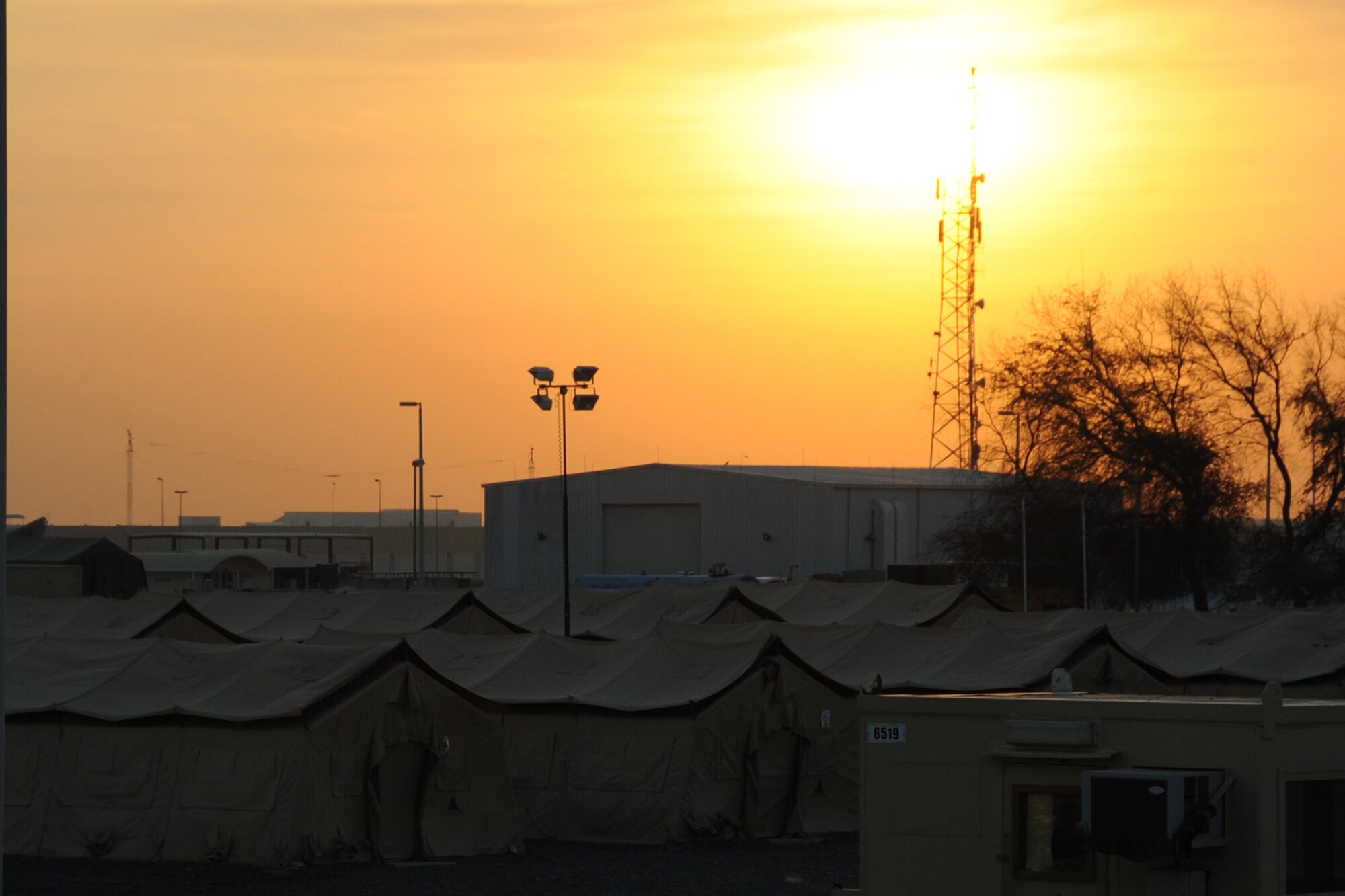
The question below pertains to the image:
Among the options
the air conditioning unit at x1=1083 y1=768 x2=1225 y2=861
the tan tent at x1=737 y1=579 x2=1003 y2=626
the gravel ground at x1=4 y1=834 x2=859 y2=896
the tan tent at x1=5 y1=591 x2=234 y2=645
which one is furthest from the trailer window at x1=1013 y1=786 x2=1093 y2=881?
the tan tent at x1=5 y1=591 x2=234 y2=645

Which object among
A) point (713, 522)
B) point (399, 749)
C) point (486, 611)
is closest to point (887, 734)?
point (399, 749)

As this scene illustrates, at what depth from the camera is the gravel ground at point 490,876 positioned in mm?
18672

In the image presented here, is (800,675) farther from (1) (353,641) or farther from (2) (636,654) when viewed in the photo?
(1) (353,641)

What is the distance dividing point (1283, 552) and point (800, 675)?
95.2 ft

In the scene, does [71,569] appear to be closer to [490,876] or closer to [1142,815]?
[490,876]

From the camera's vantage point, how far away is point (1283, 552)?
48.7 meters

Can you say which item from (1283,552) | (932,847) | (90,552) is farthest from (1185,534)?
(932,847)

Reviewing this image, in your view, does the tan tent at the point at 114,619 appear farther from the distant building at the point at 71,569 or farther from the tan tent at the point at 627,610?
the distant building at the point at 71,569

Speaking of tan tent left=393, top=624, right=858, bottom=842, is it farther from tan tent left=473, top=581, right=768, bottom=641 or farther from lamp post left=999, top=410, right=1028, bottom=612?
lamp post left=999, top=410, right=1028, bottom=612

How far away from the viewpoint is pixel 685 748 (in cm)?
2311

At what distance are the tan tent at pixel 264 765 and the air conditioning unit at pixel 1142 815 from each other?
14.4m

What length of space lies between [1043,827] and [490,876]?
42.6 ft

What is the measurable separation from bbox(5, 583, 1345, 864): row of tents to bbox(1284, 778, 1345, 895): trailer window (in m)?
14.4

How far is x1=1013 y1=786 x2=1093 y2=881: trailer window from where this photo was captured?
740 cm
